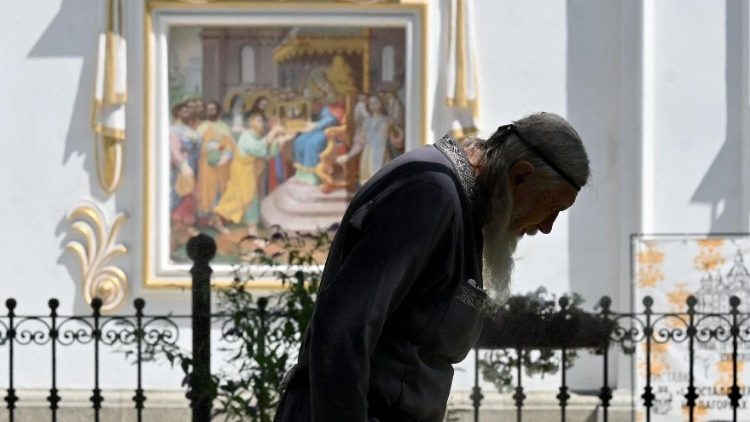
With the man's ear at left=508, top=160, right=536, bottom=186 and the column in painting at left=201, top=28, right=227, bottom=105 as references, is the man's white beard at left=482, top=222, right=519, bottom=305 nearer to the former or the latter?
the man's ear at left=508, top=160, right=536, bottom=186

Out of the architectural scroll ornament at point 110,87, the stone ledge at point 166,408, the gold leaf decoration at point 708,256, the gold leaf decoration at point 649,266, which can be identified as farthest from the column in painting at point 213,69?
the gold leaf decoration at point 708,256

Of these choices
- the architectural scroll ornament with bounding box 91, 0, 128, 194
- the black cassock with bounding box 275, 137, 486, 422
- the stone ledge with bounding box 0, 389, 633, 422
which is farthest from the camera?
the architectural scroll ornament with bounding box 91, 0, 128, 194

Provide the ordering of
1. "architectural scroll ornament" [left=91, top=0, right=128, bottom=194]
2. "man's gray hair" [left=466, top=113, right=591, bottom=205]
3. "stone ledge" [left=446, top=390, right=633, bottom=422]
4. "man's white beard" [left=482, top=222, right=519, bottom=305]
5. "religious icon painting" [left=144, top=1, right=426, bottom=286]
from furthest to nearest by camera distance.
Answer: "religious icon painting" [left=144, top=1, right=426, bottom=286], "architectural scroll ornament" [left=91, top=0, right=128, bottom=194], "stone ledge" [left=446, top=390, right=633, bottom=422], "man's white beard" [left=482, top=222, right=519, bottom=305], "man's gray hair" [left=466, top=113, right=591, bottom=205]

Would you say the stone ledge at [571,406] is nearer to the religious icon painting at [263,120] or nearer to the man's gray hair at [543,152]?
the religious icon painting at [263,120]

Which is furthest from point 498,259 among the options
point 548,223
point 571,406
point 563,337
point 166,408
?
point 166,408

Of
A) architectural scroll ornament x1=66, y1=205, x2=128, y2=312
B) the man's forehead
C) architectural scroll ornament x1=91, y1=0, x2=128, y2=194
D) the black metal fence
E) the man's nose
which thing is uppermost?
architectural scroll ornament x1=91, y1=0, x2=128, y2=194

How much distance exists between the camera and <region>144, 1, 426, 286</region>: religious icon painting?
10.3 m

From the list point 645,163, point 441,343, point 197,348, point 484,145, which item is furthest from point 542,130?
point 645,163

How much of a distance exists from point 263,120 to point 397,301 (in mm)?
7508

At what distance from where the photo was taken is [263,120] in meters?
10.4

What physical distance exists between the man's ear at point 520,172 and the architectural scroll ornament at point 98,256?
24.3 ft

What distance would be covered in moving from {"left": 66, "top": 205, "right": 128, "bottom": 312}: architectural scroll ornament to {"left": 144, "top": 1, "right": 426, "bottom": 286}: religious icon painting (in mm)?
228

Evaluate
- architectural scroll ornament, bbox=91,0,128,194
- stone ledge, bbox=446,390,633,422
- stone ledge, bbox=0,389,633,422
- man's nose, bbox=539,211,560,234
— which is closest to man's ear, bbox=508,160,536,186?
man's nose, bbox=539,211,560,234

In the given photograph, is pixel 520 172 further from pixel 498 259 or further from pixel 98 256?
pixel 98 256
